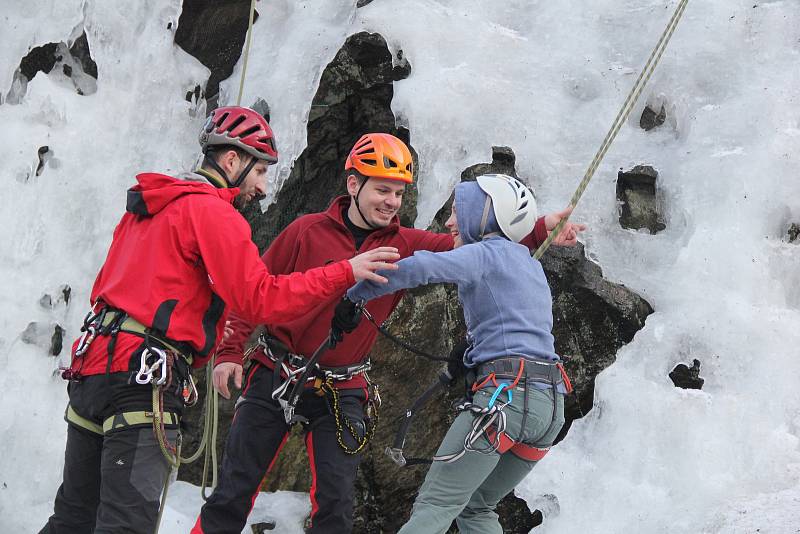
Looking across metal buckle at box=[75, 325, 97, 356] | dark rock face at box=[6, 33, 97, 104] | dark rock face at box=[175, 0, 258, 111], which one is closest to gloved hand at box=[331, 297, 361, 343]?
metal buckle at box=[75, 325, 97, 356]

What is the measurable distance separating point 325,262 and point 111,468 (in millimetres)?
1565

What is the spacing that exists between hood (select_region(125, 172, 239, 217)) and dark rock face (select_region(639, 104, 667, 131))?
4.56 m

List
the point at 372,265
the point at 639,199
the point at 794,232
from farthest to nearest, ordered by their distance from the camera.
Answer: the point at 639,199 → the point at 794,232 → the point at 372,265

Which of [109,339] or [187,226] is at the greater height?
[187,226]

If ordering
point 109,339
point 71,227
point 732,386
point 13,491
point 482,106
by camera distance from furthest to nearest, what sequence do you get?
1. point 71,227
2. point 482,106
3. point 13,491
4. point 732,386
5. point 109,339

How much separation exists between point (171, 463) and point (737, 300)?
4.03 metres

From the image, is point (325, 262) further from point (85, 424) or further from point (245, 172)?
point (85, 424)

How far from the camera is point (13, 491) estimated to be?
6.53 meters

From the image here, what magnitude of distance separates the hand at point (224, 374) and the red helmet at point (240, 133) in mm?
1184

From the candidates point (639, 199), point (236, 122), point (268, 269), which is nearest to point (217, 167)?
point (236, 122)

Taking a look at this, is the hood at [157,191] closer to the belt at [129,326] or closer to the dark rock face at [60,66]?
the belt at [129,326]

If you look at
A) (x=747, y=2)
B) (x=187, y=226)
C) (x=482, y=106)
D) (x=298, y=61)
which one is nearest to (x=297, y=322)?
(x=187, y=226)

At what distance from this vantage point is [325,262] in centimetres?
429

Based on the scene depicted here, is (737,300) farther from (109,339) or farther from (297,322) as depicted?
(109,339)
